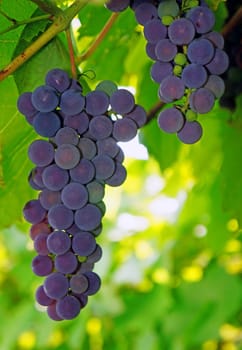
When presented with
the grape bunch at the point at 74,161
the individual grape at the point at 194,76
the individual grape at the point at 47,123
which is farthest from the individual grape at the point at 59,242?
the individual grape at the point at 194,76

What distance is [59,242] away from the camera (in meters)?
0.84

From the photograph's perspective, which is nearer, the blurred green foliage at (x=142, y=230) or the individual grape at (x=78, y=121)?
the individual grape at (x=78, y=121)

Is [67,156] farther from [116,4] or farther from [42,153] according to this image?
[116,4]

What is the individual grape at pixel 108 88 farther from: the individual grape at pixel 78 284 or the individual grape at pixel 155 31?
the individual grape at pixel 78 284

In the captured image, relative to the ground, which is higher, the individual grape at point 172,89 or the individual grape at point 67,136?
the individual grape at point 172,89

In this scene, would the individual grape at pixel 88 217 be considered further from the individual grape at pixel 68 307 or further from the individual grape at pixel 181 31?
the individual grape at pixel 181 31

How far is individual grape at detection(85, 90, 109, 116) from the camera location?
83cm

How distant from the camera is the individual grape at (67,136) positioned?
835 millimetres

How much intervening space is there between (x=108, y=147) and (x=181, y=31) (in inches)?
5.7

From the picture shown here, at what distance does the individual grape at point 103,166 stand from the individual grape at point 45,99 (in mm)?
74

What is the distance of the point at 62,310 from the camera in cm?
85

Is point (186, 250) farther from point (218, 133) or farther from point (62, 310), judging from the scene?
point (62, 310)

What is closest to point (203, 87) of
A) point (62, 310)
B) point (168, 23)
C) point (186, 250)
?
point (168, 23)

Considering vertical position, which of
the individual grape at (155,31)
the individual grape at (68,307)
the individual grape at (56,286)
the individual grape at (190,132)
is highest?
the individual grape at (155,31)
